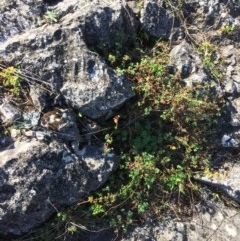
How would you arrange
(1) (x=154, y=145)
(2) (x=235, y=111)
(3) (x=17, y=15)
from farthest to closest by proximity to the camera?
(2) (x=235, y=111), (1) (x=154, y=145), (3) (x=17, y=15)

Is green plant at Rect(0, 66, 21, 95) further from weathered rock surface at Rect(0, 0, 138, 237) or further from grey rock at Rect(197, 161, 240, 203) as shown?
grey rock at Rect(197, 161, 240, 203)

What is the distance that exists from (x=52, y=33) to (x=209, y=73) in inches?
94.5

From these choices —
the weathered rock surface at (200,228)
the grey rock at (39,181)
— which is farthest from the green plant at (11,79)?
the weathered rock surface at (200,228)

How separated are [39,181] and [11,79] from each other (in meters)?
1.35

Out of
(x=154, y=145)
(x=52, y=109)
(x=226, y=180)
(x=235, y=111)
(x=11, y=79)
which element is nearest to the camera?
(x=11, y=79)

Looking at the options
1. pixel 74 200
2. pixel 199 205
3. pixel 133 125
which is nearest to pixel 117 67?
pixel 133 125

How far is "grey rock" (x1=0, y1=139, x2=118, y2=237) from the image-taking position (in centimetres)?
503

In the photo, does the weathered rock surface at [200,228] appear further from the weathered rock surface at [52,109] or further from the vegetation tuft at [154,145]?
the weathered rock surface at [52,109]

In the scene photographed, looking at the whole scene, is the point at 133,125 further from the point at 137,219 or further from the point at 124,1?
the point at 124,1

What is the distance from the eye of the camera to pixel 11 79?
5266mm

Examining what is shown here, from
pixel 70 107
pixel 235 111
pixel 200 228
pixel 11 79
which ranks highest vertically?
pixel 11 79

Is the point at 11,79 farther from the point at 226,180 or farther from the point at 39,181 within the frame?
the point at 226,180

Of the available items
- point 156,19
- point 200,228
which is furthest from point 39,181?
point 156,19

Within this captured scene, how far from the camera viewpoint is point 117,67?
570cm
